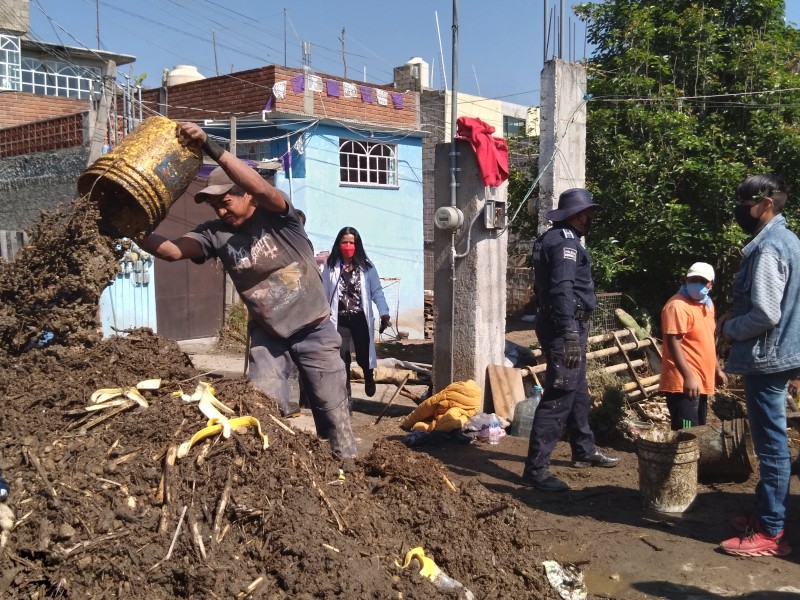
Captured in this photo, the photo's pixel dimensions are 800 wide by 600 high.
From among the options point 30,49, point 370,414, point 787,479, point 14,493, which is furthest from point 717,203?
point 30,49

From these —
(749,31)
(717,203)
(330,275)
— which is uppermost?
(749,31)

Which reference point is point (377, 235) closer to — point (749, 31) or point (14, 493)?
point (749, 31)

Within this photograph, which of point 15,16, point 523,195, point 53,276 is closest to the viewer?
point 53,276

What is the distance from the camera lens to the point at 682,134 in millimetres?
Result: 11297

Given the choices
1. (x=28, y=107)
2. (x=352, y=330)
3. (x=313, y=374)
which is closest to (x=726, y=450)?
(x=313, y=374)

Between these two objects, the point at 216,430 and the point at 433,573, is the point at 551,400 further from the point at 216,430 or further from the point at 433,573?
the point at 216,430

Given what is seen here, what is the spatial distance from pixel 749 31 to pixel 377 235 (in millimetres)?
8377

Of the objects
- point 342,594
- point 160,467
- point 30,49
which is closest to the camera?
point 342,594

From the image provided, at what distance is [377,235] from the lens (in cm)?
1753

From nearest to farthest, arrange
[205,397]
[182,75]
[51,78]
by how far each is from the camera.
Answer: [205,397], [182,75], [51,78]

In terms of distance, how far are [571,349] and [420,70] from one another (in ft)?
60.4

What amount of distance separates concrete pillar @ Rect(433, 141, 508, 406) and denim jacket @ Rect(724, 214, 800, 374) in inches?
143

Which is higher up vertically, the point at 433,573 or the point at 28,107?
the point at 28,107

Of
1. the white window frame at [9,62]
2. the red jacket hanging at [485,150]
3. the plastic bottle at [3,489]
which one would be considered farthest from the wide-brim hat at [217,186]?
the white window frame at [9,62]
